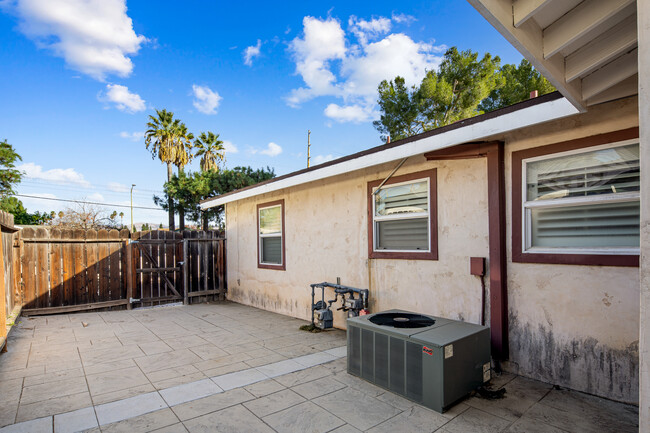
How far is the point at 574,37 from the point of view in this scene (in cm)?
181

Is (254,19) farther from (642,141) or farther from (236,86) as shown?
(642,141)

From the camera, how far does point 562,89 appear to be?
227 cm

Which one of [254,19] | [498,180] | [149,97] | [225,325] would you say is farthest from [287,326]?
[149,97]

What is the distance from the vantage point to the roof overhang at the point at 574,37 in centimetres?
169

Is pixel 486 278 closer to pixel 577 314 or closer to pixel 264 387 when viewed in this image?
pixel 577 314

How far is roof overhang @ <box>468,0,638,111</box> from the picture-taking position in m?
1.69

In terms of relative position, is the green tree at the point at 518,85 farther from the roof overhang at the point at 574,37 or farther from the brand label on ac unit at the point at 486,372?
the brand label on ac unit at the point at 486,372

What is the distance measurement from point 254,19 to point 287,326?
8.65 m

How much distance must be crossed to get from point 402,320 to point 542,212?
1717 millimetres

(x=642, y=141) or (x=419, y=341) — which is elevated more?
(x=642, y=141)

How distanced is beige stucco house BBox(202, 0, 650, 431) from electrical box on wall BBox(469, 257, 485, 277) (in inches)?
2.8

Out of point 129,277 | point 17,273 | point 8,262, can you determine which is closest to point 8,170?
point 17,273

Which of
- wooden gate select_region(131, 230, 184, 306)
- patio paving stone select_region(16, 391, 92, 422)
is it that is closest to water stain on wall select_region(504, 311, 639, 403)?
patio paving stone select_region(16, 391, 92, 422)

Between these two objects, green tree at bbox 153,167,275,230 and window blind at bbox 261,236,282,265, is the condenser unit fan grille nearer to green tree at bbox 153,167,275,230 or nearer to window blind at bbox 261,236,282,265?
window blind at bbox 261,236,282,265
